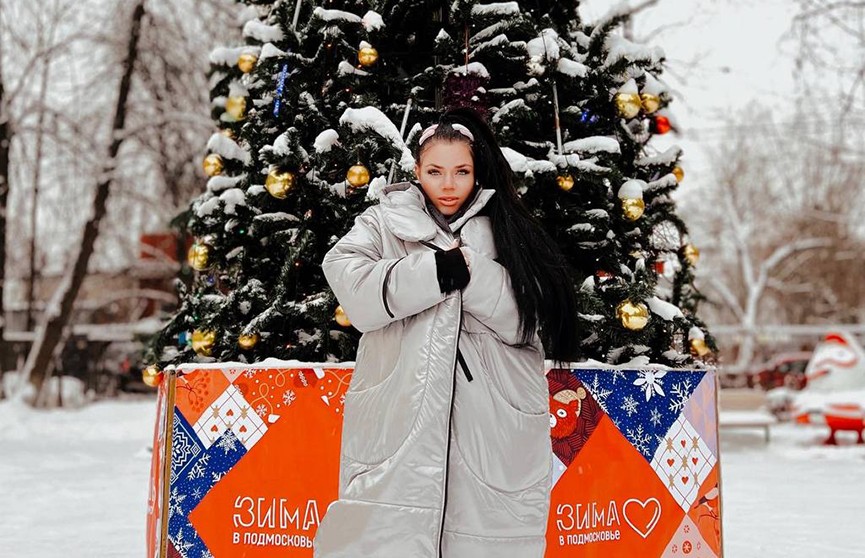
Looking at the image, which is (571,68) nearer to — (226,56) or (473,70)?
(473,70)

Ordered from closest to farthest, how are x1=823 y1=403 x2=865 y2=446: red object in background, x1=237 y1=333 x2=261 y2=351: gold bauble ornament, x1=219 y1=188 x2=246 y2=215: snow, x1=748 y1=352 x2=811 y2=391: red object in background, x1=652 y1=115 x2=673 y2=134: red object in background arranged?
x1=237 y1=333 x2=261 y2=351: gold bauble ornament
x1=219 y1=188 x2=246 y2=215: snow
x1=652 y1=115 x2=673 y2=134: red object in background
x1=823 y1=403 x2=865 y2=446: red object in background
x1=748 y1=352 x2=811 y2=391: red object in background

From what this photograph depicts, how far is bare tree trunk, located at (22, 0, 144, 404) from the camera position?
42.9ft

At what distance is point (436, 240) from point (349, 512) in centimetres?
75

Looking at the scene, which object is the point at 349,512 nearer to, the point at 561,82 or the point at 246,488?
the point at 246,488

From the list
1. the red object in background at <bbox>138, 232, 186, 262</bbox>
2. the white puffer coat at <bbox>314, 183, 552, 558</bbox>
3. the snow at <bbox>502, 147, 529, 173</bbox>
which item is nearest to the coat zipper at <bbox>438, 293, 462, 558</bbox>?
the white puffer coat at <bbox>314, 183, 552, 558</bbox>

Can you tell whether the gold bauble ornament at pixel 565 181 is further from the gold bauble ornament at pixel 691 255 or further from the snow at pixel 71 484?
the snow at pixel 71 484

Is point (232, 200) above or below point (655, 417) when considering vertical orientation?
above

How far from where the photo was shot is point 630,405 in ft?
11.8

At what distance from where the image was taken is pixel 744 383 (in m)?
20.4

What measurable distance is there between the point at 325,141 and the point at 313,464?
4.95 ft

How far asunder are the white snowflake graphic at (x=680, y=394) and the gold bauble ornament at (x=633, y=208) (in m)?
0.83

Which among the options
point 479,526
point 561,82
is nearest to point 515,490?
point 479,526

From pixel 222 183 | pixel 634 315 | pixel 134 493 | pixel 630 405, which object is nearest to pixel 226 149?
pixel 222 183

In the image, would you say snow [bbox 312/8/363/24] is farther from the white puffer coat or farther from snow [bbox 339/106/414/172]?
the white puffer coat
